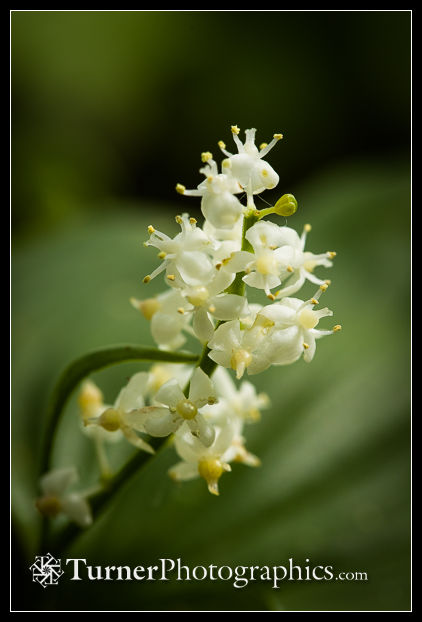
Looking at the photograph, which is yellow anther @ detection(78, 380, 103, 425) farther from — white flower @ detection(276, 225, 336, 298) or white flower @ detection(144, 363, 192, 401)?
white flower @ detection(276, 225, 336, 298)

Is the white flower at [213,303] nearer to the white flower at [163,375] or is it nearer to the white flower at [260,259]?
the white flower at [260,259]

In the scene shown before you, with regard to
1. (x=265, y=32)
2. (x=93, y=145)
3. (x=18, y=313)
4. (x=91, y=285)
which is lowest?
(x=18, y=313)

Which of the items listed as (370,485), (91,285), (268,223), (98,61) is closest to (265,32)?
(98,61)

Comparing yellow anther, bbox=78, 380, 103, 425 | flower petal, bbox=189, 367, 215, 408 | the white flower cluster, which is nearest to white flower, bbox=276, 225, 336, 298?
the white flower cluster

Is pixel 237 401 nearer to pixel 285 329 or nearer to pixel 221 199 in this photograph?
pixel 285 329

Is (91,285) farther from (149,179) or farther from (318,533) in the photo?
(318,533)
